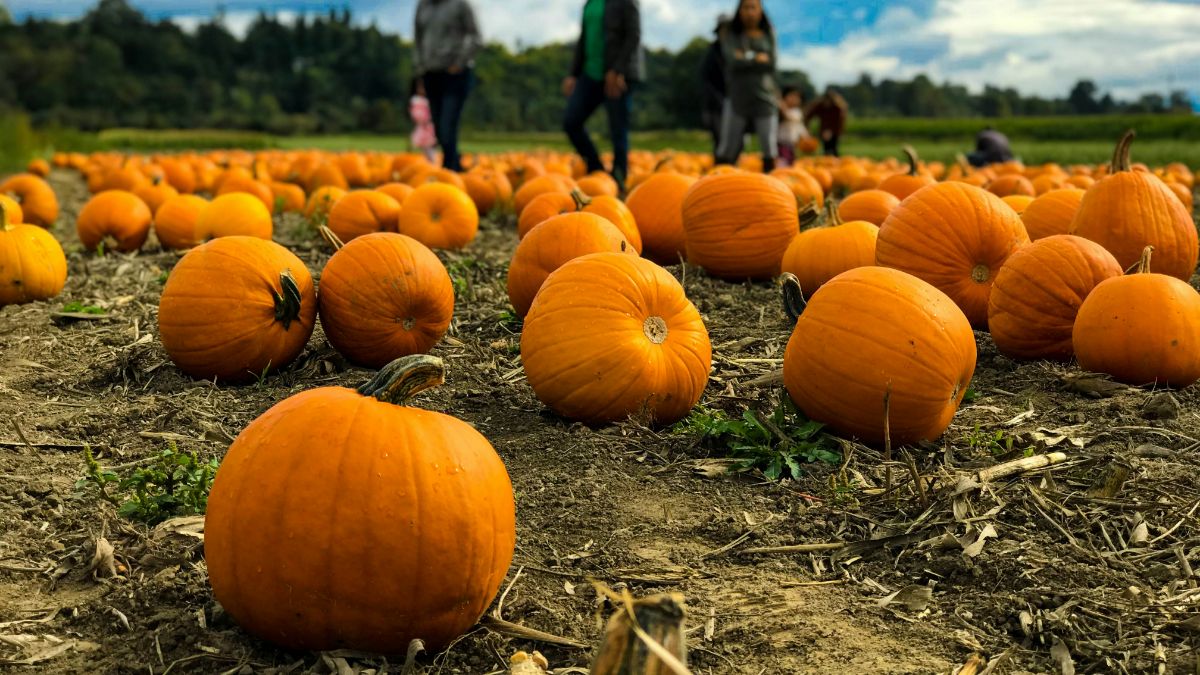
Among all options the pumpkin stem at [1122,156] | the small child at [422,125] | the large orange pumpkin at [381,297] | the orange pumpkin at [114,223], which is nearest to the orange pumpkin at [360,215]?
the orange pumpkin at [114,223]

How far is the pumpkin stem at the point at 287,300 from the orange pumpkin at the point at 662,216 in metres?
2.90

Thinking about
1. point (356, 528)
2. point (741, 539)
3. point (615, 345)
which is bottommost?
point (741, 539)

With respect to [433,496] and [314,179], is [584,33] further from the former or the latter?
[433,496]

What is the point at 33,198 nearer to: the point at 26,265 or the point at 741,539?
the point at 26,265

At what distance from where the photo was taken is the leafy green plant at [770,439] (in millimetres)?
3477

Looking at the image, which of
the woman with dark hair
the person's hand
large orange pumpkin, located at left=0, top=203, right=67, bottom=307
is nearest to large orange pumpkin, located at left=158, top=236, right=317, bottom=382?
large orange pumpkin, located at left=0, top=203, right=67, bottom=307

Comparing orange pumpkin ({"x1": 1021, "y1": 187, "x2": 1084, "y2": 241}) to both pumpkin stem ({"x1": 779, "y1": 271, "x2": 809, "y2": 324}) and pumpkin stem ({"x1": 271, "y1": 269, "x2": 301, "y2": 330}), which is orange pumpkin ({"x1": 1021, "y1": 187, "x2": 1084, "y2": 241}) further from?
pumpkin stem ({"x1": 271, "y1": 269, "x2": 301, "y2": 330})

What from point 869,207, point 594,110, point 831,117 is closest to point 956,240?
point 869,207

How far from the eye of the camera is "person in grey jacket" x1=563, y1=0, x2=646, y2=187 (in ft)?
37.1

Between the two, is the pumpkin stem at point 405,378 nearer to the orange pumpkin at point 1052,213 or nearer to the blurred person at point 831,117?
the orange pumpkin at point 1052,213

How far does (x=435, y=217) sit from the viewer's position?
755cm

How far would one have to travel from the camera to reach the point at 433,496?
7.91 feet

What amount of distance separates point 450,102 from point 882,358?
10015 mm

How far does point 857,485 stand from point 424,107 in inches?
606
